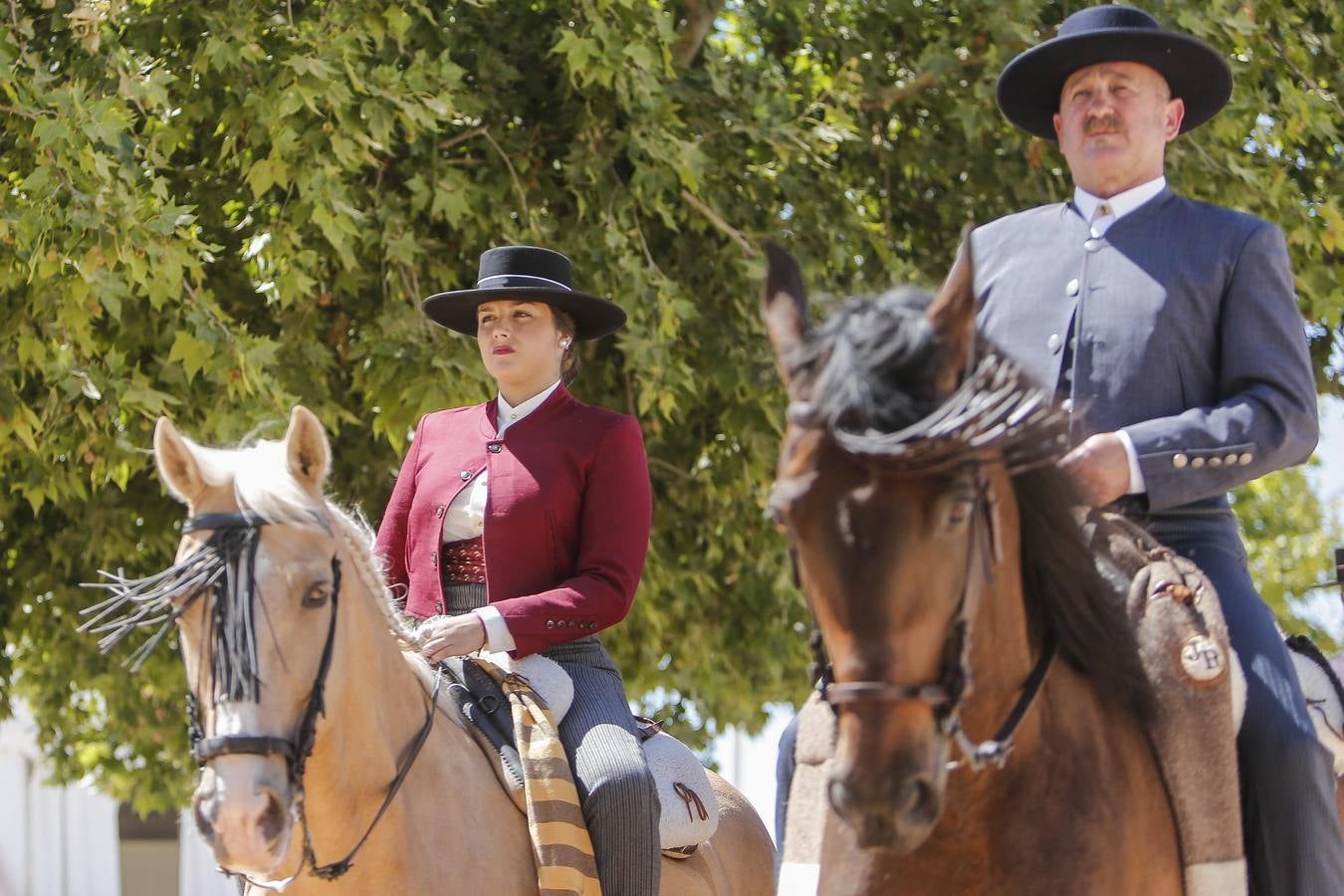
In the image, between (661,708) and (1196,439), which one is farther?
(661,708)

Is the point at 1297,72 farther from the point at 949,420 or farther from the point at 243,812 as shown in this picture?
the point at 243,812

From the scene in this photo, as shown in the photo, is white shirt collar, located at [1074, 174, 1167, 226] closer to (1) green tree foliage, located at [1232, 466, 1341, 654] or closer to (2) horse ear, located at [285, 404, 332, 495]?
(2) horse ear, located at [285, 404, 332, 495]

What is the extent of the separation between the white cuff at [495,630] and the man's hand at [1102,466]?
6.81 ft

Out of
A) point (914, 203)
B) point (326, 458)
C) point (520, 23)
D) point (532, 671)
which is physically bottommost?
point (532, 671)

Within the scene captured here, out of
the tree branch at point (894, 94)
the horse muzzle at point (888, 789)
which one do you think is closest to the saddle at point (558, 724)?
the horse muzzle at point (888, 789)

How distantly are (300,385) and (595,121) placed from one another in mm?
2101

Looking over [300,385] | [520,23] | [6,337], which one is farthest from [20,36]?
[520,23]

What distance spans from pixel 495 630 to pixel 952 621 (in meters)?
2.41

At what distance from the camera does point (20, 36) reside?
762cm

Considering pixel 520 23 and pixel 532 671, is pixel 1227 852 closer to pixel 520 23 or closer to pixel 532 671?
pixel 532 671

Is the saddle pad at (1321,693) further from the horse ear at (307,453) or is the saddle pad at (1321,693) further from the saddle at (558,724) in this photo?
the horse ear at (307,453)

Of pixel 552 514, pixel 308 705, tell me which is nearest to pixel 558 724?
pixel 552 514

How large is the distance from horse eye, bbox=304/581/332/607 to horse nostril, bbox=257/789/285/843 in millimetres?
501

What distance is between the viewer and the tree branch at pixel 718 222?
9.46 meters
